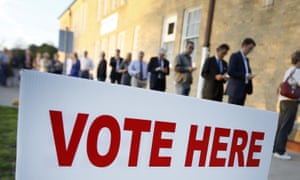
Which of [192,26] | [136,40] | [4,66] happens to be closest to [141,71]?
[192,26]

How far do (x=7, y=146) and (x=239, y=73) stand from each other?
3.34 m

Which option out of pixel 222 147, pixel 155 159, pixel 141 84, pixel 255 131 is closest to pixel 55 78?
pixel 155 159

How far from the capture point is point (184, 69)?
454cm

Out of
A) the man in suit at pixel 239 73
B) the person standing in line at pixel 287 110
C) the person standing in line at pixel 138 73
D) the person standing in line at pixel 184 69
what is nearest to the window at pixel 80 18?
the person standing in line at pixel 138 73

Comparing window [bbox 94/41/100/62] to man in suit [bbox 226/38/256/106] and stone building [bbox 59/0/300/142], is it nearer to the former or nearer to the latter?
stone building [bbox 59/0/300/142]

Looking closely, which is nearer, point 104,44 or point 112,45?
point 112,45

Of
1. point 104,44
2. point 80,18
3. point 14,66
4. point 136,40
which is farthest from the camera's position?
point 80,18

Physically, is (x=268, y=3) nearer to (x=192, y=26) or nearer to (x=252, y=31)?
(x=252, y=31)

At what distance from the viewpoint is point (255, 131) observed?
1388 millimetres

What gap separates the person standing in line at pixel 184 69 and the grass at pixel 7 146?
2952 millimetres

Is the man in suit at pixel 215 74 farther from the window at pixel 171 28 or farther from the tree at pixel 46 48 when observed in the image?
the tree at pixel 46 48

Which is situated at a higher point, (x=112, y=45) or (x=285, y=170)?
(x=112, y=45)

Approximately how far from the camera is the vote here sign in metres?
0.92

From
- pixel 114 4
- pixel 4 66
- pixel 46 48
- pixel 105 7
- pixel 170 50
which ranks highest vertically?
pixel 105 7
